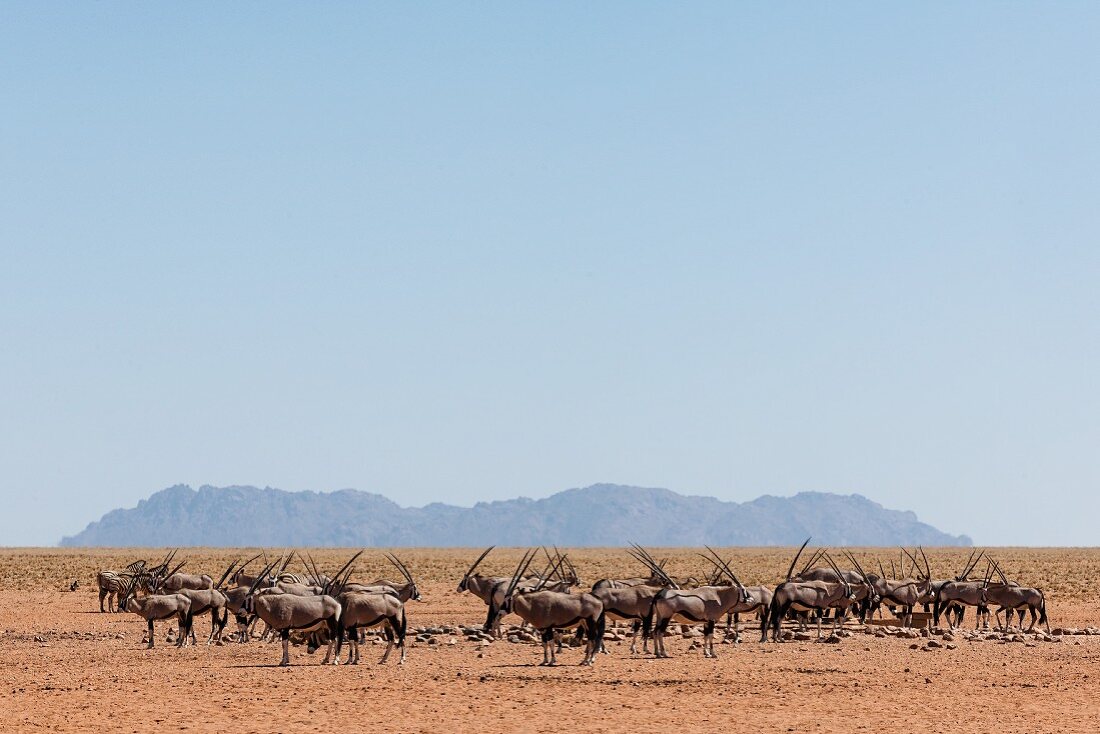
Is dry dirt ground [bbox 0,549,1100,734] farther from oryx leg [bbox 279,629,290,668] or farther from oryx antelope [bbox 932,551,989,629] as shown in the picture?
oryx antelope [bbox 932,551,989,629]

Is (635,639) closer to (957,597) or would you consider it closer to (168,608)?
(168,608)

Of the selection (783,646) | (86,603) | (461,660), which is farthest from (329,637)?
(86,603)

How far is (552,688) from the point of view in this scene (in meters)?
18.6

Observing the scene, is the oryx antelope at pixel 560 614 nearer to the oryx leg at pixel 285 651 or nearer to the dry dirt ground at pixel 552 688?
the dry dirt ground at pixel 552 688

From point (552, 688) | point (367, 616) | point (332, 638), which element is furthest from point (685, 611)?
point (332, 638)

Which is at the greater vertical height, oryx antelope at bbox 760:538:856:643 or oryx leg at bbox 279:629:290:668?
oryx antelope at bbox 760:538:856:643

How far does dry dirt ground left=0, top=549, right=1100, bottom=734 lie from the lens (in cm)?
1580

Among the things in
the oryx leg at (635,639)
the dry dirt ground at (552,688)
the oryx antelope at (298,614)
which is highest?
the oryx antelope at (298,614)

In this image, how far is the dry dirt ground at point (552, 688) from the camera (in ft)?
51.8

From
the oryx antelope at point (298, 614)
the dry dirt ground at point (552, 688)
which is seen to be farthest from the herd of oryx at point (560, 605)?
the dry dirt ground at point (552, 688)

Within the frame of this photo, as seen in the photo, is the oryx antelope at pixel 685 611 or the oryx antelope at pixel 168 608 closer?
the oryx antelope at pixel 685 611

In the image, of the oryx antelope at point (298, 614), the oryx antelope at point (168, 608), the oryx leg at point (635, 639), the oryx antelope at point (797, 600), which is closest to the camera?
the oryx antelope at point (298, 614)

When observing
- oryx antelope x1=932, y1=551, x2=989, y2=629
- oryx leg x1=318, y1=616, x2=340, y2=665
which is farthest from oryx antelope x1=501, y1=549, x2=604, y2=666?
oryx antelope x1=932, y1=551, x2=989, y2=629

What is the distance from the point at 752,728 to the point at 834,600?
1308cm
